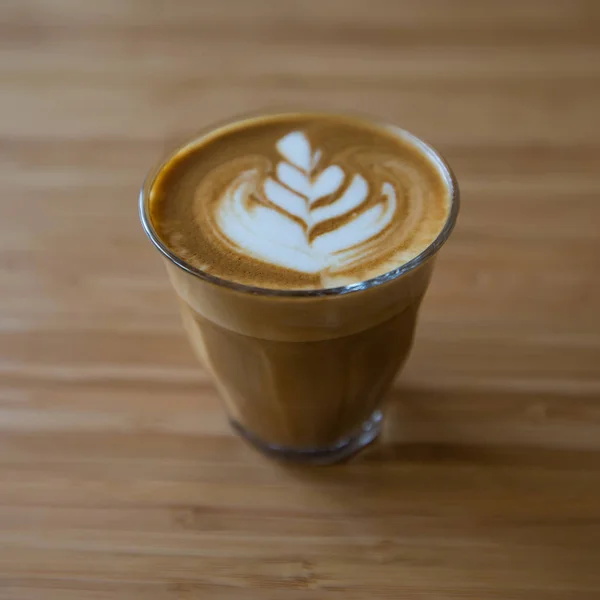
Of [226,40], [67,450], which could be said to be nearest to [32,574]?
[67,450]

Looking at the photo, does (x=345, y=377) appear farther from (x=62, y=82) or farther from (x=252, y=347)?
(x=62, y=82)

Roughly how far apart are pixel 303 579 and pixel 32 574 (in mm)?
216

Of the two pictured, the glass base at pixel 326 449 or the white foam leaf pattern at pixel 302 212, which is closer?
the white foam leaf pattern at pixel 302 212

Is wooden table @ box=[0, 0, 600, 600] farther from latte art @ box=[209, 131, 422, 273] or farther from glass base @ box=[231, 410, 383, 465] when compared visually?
latte art @ box=[209, 131, 422, 273]

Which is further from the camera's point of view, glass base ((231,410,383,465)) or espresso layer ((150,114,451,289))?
glass base ((231,410,383,465))

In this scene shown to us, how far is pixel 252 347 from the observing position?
1.91 ft

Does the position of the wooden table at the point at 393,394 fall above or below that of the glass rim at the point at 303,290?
below

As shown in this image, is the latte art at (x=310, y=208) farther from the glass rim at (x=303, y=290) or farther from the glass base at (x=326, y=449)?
the glass base at (x=326, y=449)

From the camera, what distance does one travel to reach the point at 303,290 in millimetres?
516

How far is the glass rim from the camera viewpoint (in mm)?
511

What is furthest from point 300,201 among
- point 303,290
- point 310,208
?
point 303,290

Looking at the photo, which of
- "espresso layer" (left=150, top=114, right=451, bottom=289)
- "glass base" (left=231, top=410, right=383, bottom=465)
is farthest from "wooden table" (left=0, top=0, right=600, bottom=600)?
"espresso layer" (left=150, top=114, right=451, bottom=289)

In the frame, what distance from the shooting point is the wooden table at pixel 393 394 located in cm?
60

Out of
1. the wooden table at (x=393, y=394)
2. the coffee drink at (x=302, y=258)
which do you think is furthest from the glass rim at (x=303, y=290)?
the wooden table at (x=393, y=394)
